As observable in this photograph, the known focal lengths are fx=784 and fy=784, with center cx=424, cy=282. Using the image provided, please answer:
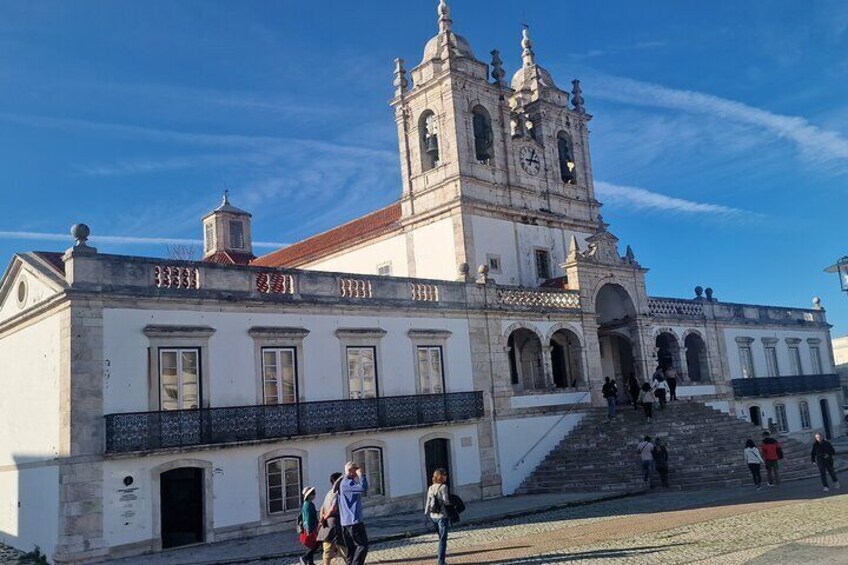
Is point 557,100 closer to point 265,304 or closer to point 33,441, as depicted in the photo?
point 265,304

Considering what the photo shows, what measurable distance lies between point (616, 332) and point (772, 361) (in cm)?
969

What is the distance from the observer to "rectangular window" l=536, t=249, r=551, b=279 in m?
27.3

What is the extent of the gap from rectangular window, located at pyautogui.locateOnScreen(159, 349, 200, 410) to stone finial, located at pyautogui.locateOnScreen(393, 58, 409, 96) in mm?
14602

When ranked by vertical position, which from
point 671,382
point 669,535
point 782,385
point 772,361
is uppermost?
point 772,361

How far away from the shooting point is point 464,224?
24859 mm

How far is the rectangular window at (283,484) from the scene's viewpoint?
1667 cm

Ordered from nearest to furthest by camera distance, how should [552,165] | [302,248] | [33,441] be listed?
[33,441], [552,165], [302,248]

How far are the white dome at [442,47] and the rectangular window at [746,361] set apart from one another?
→ 15.9 metres

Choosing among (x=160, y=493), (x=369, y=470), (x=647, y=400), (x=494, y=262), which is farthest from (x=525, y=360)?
(x=160, y=493)

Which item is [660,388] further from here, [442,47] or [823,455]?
[442,47]

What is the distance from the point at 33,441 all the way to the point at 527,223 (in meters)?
17.0

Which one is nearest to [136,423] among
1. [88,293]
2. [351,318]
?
[88,293]

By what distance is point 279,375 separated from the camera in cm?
1738

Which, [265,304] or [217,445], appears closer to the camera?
[217,445]
